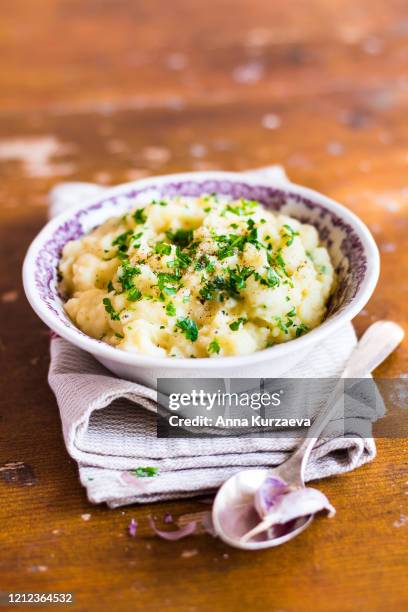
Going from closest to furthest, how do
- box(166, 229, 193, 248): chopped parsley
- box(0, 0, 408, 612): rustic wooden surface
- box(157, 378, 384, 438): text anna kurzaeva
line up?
box(0, 0, 408, 612): rustic wooden surface, box(157, 378, 384, 438): text anna kurzaeva, box(166, 229, 193, 248): chopped parsley

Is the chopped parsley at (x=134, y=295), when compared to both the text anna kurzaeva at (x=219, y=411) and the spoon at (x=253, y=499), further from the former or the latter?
the spoon at (x=253, y=499)

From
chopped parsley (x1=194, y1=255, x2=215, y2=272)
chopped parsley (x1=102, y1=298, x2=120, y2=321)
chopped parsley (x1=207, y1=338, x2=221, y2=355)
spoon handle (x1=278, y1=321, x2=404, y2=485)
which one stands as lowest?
spoon handle (x1=278, y1=321, x2=404, y2=485)

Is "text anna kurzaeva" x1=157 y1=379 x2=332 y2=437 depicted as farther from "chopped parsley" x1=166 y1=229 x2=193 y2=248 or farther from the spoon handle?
"chopped parsley" x1=166 y1=229 x2=193 y2=248

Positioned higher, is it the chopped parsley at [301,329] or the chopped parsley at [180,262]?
the chopped parsley at [180,262]

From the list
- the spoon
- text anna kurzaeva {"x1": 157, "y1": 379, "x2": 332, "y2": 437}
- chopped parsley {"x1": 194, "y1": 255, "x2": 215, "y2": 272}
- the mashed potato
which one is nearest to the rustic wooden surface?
the spoon

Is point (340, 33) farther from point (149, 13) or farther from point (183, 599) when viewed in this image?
point (183, 599)

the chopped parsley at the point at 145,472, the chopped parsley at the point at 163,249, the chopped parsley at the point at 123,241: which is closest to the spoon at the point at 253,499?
the chopped parsley at the point at 145,472

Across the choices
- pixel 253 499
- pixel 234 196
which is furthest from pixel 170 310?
pixel 234 196
